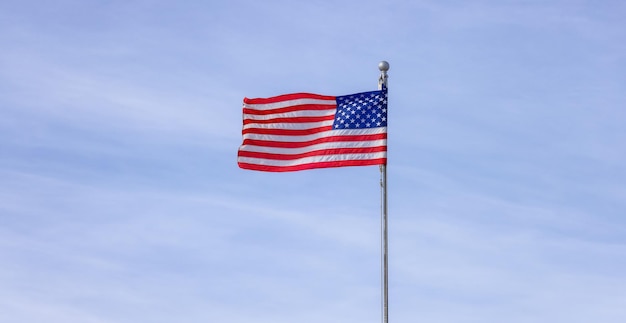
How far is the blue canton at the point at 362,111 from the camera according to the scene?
1757 inches

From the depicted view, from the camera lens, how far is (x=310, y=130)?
150 ft

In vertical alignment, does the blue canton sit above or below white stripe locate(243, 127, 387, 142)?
above

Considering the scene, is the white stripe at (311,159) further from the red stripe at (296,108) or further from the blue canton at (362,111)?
the red stripe at (296,108)

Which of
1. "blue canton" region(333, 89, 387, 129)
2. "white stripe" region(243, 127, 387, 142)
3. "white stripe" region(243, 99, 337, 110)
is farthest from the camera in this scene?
"white stripe" region(243, 99, 337, 110)

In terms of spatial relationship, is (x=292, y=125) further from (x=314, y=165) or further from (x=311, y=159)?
(x=314, y=165)

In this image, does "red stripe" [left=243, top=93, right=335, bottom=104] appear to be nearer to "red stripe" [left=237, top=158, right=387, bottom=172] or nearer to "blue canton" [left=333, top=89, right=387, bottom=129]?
"blue canton" [left=333, top=89, right=387, bottom=129]

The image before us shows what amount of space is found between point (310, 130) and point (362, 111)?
2.20 meters

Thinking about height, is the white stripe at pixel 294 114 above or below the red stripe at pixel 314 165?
above

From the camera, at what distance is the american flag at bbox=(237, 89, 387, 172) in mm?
44531

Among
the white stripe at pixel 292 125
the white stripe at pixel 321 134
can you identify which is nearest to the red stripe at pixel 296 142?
the white stripe at pixel 321 134

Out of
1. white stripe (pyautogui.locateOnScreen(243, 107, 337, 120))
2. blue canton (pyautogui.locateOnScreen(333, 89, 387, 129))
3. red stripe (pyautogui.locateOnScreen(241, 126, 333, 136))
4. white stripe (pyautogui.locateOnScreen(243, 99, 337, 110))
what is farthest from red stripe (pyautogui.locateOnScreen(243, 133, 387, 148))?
white stripe (pyautogui.locateOnScreen(243, 99, 337, 110))

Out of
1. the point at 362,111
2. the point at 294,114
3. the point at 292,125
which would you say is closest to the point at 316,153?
the point at 292,125

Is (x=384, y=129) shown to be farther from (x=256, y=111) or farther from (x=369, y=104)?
(x=256, y=111)

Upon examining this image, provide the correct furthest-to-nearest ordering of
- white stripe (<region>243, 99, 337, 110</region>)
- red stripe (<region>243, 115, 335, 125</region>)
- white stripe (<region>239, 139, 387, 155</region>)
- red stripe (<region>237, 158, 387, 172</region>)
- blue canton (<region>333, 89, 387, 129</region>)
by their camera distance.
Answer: white stripe (<region>243, 99, 337, 110</region>)
red stripe (<region>243, 115, 335, 125</region>)
blue canton (<region>333, 89, 387, 129</region>)
white stripe (<region>239, 139, 387, 155</region>)
red stripe (<region>237, 158, 387, 172</region>)
